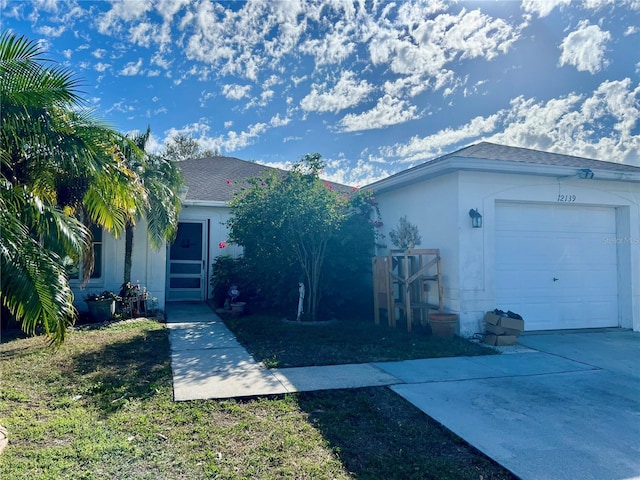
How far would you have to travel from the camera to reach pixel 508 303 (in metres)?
7.83

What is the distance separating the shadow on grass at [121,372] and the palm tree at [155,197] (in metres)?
2.99

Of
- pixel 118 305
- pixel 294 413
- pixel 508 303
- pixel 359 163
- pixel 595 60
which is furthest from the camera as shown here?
pixel 359 163

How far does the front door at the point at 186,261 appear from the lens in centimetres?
1191

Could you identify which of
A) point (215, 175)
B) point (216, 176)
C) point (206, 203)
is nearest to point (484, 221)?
point (206, 203)

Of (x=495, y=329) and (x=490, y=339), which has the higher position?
(x=495, y=329)

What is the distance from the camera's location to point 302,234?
8539 mm

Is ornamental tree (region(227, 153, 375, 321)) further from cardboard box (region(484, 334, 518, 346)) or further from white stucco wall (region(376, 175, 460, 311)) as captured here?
cardboard box (region(484, 334, 518, 346))

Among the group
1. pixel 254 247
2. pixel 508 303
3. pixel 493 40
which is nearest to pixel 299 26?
pixel 493 40

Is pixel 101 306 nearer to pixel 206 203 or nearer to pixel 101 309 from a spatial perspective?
pixel 101 309

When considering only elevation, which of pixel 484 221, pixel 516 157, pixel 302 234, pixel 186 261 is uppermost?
pixel 516 157

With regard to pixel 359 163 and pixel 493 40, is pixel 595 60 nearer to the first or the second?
pixel 493 40

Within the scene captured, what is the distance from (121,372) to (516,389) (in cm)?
473

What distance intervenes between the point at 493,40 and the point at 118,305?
10.1 meters

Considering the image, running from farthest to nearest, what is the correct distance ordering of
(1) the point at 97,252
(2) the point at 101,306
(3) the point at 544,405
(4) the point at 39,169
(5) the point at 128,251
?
(1) the point at 97,252
(5) the point at 128,251
(2) the point at 101,306
(4) the point at 39,169
(3) the point at 544,405
